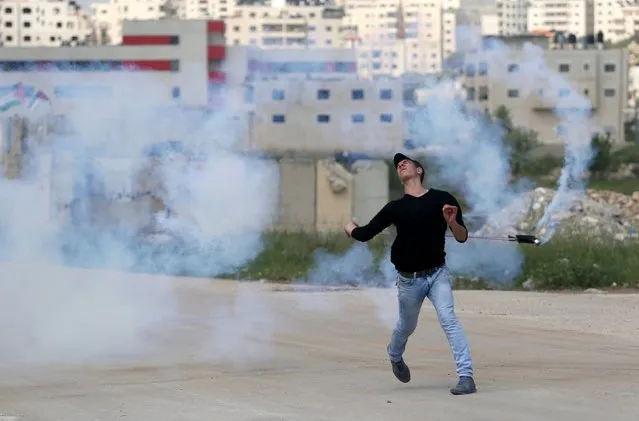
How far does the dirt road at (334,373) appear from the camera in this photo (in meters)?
9.89

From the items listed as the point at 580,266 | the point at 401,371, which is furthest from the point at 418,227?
the point at 580,266

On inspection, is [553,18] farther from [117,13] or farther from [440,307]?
[440,307]

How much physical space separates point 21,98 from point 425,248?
60.2ft

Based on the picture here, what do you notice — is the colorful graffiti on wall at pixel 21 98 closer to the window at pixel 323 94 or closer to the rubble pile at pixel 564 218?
the window at pixel 323 94

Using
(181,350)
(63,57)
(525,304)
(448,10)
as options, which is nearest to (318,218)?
(448,10)

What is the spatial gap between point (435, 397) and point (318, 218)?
24344mm

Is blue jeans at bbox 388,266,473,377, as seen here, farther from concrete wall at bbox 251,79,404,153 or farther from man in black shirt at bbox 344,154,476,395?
concrete wall at bbox 251,79,404,153

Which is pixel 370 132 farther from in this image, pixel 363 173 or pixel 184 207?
pixel 184 207

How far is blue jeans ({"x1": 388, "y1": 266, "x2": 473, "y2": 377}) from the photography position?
1043 centimetres

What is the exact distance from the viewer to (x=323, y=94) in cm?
3020

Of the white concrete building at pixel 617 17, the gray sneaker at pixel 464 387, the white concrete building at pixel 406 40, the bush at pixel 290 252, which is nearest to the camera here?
the gray sneaker at pixel 464 387

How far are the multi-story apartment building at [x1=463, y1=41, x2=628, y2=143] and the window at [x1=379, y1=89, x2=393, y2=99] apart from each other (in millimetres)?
1755

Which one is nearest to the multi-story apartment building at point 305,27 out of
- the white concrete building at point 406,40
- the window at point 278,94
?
the white concrete building at point 406,40

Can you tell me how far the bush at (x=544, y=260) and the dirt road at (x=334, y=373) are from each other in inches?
186
